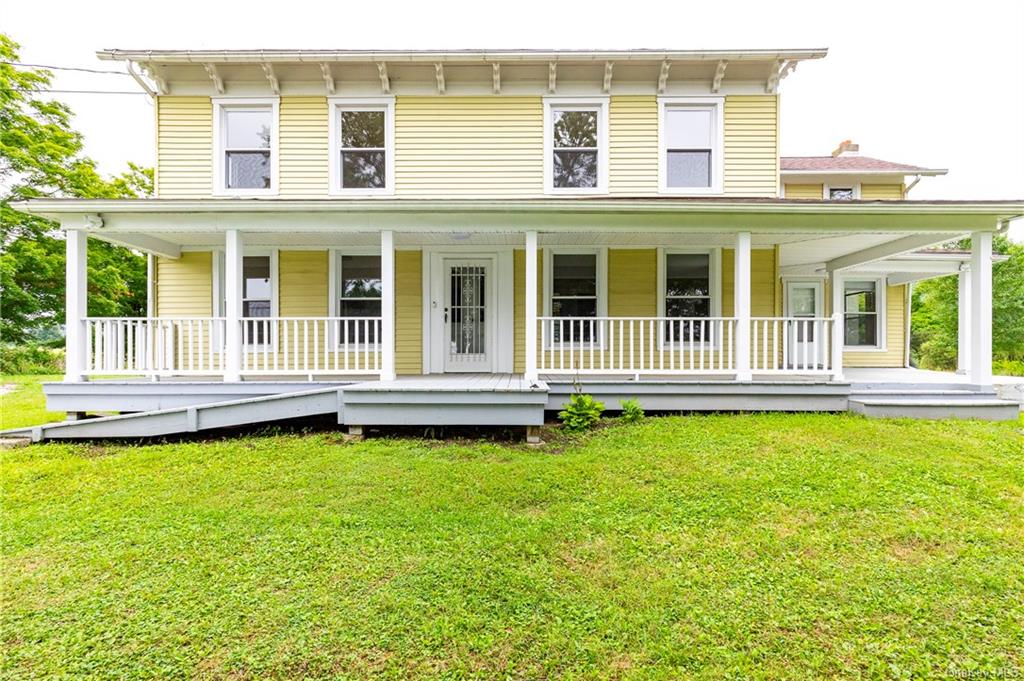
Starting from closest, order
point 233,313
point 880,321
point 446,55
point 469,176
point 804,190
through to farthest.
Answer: point 233,313 < point 446,55 < point 469,176 < point 880,321 < point 804,190

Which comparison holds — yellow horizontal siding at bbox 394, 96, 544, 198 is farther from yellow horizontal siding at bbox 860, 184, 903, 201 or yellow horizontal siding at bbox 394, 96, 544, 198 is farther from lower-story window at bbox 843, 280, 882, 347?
yellow horizontal siding at bbox 860, 184, 903, 201

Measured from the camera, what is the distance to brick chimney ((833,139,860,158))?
47.9 ft

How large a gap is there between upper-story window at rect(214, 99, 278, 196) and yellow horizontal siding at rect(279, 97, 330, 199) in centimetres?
18

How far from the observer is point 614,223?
21.9 ft

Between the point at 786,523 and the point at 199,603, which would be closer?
the point at 199,603

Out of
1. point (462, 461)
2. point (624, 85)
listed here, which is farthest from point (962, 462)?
point (624, 85)

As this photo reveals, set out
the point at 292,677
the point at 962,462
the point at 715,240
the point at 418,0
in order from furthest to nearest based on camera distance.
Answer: the point at 418,0, the point at 715,240, the point at 962,462, the point at 292,677

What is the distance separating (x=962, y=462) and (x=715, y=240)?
4.20m

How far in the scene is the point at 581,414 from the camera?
241 inches

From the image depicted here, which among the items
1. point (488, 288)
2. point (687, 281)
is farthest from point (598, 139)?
point (488, 288)

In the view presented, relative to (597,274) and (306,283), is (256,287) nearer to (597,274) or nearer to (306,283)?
(306,283)

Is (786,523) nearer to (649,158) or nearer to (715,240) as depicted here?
(715,240)

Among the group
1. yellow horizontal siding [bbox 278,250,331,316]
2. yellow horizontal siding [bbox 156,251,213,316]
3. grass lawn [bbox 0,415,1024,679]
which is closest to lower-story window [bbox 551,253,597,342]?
grass lawn [bbox 0,415,1024,679]

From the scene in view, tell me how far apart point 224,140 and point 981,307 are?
12.4 meters
